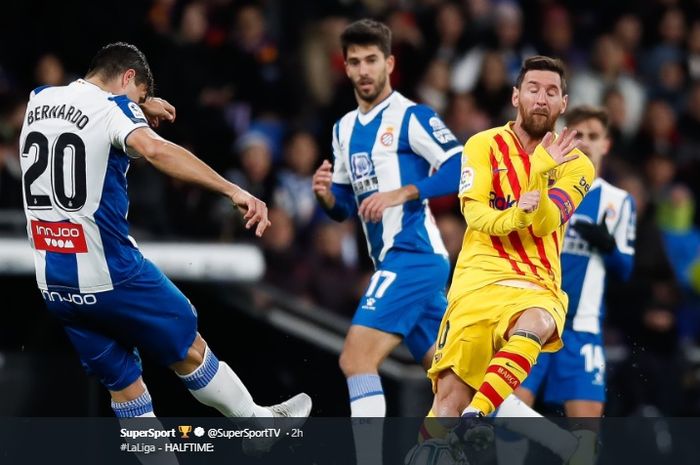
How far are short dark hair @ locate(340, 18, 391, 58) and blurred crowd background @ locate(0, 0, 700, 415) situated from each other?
3151 mm

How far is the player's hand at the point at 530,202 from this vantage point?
23.7 feet

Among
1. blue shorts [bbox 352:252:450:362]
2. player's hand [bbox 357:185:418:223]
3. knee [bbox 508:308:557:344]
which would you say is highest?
player's hand [bbox 357:185:418:223]

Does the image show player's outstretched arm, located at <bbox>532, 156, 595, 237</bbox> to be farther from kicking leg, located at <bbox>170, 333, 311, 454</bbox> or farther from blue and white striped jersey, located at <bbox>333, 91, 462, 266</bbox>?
kicking leg, located at <bbox>170, 333, 311, 454</bbox>

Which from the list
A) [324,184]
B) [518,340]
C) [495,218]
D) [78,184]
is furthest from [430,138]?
[78,184]

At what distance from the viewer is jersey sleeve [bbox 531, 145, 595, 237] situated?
738 cm

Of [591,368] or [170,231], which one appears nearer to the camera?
[591,368]

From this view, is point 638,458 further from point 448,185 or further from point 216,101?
point 216,101

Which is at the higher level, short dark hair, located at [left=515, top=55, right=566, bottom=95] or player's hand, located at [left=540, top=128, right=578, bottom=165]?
short dark hair, located at [left=515, top=55, right=566, bottom=95]

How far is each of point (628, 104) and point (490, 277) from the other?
930 centimetres

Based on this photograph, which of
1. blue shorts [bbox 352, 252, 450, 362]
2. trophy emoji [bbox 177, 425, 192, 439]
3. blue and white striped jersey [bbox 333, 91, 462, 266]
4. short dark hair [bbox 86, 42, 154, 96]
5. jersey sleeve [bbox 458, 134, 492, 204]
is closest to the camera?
jersey sleeve [bbox 458, 134, 492, 204]

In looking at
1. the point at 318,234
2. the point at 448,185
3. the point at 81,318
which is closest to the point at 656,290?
the point at 318,234

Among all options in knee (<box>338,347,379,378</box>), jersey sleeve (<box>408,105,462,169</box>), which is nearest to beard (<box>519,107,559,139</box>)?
jersey sleeve (<box>408,105,462,169</box>)

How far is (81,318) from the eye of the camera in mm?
7754

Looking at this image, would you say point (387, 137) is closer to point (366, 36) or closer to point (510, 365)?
point (366, 36)
